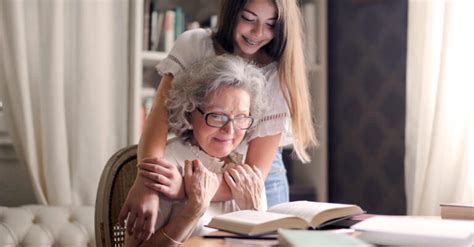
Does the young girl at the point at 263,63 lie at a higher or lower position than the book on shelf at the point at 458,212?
higher

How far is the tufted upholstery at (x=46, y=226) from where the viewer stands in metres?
2.46

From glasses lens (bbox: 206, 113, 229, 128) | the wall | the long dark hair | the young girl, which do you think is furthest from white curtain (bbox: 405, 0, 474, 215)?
glasses lens (bbox: 206, 113, 229, 128)

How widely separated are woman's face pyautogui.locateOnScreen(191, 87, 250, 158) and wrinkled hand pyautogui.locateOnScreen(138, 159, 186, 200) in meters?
0.13

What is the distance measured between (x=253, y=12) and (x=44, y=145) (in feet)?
4.26

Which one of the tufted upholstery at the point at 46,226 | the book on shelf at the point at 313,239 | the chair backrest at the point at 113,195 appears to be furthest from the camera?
the tufted upholstery at the point at 46,226

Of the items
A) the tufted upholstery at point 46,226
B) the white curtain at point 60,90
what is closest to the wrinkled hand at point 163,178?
the tufted upholstery at point 46,226

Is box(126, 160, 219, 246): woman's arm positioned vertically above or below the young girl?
below

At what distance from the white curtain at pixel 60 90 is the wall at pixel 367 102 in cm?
125

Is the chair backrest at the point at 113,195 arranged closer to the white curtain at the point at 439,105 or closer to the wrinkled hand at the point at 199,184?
the wrinkled hand at the point at 199,184

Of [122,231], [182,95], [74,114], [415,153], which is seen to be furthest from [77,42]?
[415,153]

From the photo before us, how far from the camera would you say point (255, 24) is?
1.76 meters

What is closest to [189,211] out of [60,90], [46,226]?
[46,226]

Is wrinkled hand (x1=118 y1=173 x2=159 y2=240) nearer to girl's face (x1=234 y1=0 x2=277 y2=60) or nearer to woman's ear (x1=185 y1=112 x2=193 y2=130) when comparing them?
woman's ear (x1=185 y1=112 x2=193 y2=130)

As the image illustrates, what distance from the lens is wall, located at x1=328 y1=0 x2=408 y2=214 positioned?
330cm
